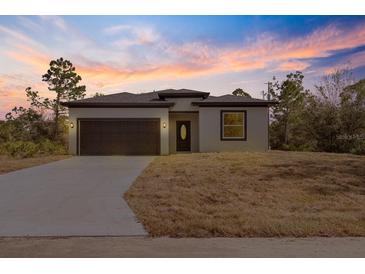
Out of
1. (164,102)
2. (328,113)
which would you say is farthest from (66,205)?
(328,113)

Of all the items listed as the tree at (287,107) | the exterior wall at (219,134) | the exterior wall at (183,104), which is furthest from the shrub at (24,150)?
the tree at (287,107)

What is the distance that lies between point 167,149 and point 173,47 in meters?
6.32

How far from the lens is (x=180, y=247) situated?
13.7 feet

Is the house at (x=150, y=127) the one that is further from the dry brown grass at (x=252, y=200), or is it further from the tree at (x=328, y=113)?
the dry brown grass at (x=252, y=200)

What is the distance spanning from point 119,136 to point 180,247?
14.0 m

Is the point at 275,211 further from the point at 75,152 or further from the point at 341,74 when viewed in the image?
the point at 341,74

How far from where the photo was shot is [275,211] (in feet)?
19.3

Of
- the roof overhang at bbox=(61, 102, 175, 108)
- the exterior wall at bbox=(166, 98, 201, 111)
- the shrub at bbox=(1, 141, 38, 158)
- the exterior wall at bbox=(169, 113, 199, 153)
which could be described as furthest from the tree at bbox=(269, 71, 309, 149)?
the shrub at bbox=(1, 141, 38, 158)

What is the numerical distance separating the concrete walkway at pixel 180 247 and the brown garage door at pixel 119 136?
1331 cm

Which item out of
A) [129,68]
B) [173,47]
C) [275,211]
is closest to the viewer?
[275,211]

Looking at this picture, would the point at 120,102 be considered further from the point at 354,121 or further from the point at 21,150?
the point at 354,121

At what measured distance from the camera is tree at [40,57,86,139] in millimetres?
26372

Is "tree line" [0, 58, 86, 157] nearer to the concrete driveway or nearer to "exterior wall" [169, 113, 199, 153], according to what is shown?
"exterior wall" [169, 113, 199, 153]

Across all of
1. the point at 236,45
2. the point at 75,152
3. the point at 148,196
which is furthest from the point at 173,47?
the point at 148,196
